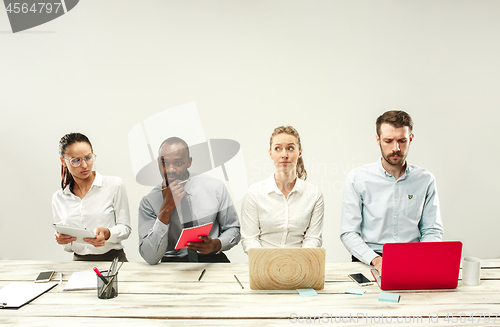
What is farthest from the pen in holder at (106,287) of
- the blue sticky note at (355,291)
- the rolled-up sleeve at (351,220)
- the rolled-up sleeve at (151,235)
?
the rolled-up sleeve at (351,220)

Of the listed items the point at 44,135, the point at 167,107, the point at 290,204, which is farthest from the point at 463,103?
the point at 44,135

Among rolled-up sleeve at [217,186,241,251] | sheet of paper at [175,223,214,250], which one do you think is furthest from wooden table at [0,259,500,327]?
rolled-up sleeve at [217,186,241,251]

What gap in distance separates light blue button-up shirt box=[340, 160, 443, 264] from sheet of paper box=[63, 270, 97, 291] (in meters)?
1.27

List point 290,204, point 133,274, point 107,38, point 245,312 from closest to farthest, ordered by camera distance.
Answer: point 245,312
point 133,274
point 290,204
point 107,38

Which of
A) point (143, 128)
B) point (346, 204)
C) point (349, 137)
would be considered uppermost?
point (143, 128)

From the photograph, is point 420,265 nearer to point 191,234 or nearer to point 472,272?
point 472,272

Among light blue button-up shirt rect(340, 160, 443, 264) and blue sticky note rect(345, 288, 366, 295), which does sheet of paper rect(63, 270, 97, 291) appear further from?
light blue button-up shirt rect(340, 160, 443, 264)

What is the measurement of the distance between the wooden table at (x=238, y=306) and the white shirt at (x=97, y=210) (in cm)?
56

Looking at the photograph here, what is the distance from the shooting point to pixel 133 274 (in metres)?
1.47

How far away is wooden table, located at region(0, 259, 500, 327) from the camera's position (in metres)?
1.06

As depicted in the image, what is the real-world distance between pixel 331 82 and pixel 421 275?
72.0 inches

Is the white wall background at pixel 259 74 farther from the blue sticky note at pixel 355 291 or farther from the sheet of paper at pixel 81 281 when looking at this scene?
the blue sticky note at pixel 355 291

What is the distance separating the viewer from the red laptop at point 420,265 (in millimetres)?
1242

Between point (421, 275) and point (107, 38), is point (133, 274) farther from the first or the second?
point (107, 38)
